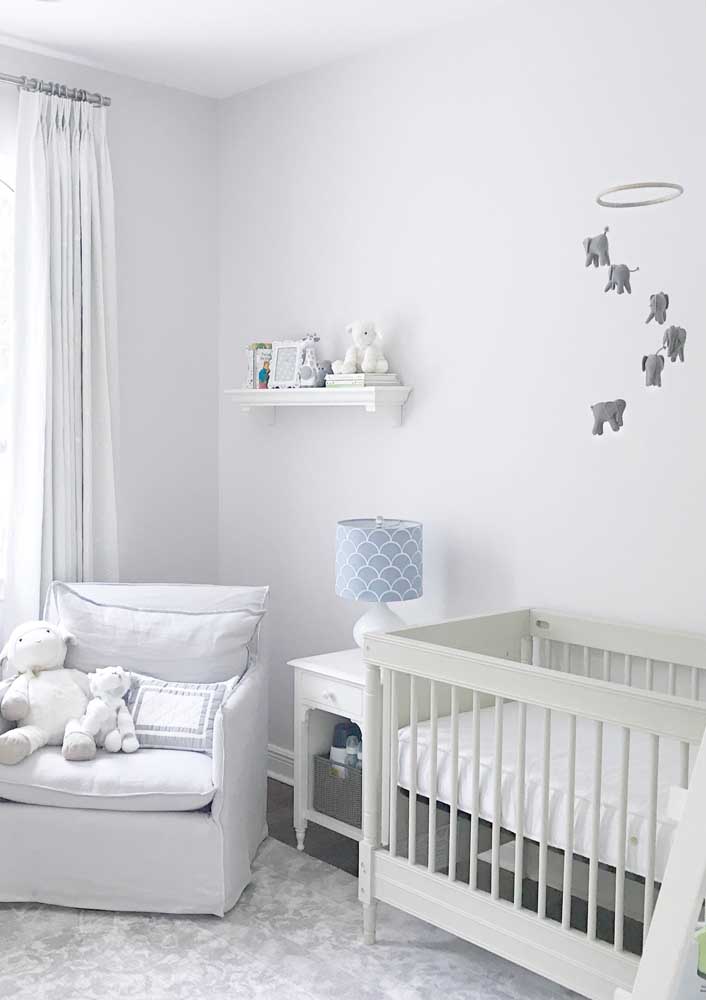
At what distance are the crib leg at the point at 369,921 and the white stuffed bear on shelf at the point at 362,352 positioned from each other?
158 centimetres

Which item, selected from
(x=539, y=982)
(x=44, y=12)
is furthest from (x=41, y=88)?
(x=539, y=982)

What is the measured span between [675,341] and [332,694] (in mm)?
1393

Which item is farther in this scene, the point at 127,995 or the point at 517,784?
the point at 127,995

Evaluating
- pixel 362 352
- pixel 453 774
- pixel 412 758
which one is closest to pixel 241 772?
pixel 412 758

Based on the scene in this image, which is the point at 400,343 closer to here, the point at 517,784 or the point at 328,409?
the point at 328,409

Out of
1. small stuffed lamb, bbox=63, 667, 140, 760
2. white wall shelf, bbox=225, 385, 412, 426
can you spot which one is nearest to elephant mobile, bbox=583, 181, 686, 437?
white wall shelf, bbox=225, 385, 412, 426

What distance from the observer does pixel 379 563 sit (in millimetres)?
2998

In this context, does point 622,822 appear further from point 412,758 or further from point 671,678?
point 671,678

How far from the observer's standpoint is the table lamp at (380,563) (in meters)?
3.00

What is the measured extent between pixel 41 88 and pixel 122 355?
896 mm

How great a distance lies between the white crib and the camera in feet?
6.79

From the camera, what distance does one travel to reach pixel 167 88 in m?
3.77

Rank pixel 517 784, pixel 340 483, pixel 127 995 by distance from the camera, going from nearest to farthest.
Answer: pixel 517 784, pixel 127 995, pixel 340 483

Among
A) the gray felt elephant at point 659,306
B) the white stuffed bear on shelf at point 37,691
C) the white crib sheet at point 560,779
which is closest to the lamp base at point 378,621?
the white crib sheet at point 560,779
